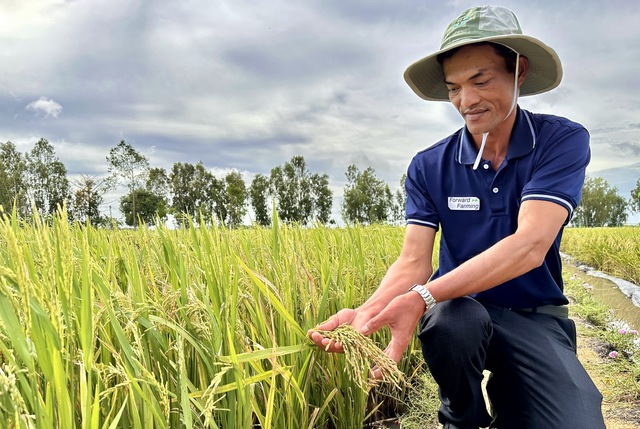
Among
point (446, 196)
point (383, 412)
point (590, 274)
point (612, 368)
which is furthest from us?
point (590, 274)

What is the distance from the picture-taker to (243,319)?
146 centimetres

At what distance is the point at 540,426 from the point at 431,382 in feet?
2.58

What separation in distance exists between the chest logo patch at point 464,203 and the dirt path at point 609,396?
48.9 inches

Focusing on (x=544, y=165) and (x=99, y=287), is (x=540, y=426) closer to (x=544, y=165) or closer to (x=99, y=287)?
(x=544, y=165)

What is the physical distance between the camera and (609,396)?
7.67ft

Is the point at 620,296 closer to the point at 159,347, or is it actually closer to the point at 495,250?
the point at 495,250

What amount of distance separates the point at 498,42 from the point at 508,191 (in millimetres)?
548

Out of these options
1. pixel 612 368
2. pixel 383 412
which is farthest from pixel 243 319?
pixel 612 368

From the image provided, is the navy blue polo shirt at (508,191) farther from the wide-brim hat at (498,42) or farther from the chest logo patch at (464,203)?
the wide-brim hat at (498,42)

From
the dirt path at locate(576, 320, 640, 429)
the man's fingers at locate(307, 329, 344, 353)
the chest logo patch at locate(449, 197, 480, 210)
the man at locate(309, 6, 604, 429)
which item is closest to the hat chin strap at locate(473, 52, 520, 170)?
the man at locate(309, 6, 604, 429)

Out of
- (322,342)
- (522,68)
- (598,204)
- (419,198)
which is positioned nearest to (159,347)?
(322,342)

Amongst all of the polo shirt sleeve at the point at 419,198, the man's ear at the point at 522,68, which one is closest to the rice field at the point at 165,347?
the polo shirt sleeve at the point at 419,198

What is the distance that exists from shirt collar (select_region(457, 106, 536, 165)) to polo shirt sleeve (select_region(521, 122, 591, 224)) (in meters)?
0.04

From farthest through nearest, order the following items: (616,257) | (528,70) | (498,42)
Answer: (616,257) → (528,70) → (498,42)
